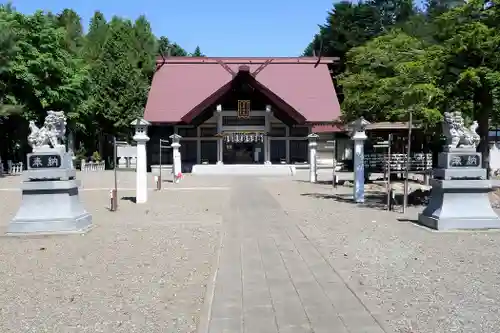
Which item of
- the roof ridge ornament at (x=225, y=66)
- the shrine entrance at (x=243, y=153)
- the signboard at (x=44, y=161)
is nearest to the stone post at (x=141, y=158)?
the signboard at (x=44, y=161)

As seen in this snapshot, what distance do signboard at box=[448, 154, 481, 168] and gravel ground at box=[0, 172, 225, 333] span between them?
17.7 ft

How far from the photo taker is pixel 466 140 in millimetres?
11625

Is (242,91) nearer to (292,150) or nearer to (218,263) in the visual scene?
(292,150)

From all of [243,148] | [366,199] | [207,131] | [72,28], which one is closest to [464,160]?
[366,199]

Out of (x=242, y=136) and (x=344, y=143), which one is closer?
(x=242, y=136)

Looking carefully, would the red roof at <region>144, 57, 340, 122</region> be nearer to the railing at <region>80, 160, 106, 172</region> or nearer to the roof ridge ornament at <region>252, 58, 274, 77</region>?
the roof ridge ornament at <region>252, 58, 274, 77</region>

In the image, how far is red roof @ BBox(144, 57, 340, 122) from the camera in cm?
4172

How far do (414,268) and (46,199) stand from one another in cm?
790

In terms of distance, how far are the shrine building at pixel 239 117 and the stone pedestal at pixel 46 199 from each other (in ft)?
87.8

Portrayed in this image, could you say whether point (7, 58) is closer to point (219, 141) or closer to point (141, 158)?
point (219, 141)

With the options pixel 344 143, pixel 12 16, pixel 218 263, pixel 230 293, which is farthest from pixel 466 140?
pixel 12 16

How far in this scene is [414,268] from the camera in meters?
7.87

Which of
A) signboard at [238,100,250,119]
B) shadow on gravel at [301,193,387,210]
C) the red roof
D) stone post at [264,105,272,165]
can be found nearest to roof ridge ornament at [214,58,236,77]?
the red roof

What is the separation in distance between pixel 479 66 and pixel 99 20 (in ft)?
169
